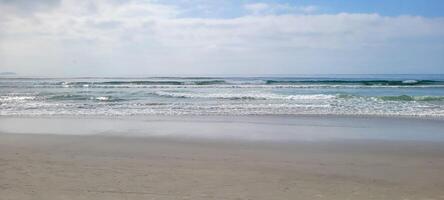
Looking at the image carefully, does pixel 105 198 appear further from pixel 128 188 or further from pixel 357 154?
pixel 357 154

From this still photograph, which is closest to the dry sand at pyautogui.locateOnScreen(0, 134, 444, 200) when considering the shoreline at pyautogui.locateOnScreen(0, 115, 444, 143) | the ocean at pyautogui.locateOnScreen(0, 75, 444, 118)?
the shoreline at pyautogui.locateOnScreen(0, 115, 444, 143)

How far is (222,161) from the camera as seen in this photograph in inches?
299

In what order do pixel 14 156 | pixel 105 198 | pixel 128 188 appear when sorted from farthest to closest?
pixel 14 156, pixel 128 188, pixel 105 198

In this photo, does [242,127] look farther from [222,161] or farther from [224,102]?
[224,102]

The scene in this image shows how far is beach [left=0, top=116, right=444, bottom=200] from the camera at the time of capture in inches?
217

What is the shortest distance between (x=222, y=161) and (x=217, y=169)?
2.44ft

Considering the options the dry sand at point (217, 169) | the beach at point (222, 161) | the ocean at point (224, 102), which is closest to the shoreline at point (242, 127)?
the beach at point (222, 161)

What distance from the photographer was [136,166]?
7.04m

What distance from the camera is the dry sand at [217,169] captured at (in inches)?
214

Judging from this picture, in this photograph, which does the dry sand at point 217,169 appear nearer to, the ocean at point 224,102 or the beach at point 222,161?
the beach at point 222,161

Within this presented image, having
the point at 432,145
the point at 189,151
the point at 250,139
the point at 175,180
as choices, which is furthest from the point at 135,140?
the point at 432,145

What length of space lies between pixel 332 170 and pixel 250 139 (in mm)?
3545

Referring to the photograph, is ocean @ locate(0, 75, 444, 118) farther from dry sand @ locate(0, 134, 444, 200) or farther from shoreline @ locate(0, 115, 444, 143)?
dry sand @ locate(0, 134, 444, 200)

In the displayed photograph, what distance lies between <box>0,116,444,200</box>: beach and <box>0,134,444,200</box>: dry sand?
0.05 feet
